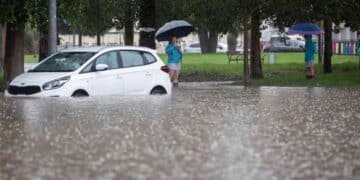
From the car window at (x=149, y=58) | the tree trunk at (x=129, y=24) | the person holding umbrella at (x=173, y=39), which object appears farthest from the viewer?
the tree trunk at (x=129, y=24)

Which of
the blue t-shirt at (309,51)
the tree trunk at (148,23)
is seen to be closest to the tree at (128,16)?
the tree trunk at (148,23)

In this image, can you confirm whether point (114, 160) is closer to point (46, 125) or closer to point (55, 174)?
point (55, 174)

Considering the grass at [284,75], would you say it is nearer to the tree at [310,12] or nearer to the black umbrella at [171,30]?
the tree at [310,12]

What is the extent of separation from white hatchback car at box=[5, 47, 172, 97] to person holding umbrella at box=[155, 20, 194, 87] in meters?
5.17

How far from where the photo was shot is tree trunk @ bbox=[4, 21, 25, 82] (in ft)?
82.6

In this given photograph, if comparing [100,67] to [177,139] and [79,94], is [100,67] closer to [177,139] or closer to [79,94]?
[79,94]

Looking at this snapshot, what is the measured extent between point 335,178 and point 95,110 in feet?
27.3

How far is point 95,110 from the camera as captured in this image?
16.1m

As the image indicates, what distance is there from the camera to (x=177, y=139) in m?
11.5

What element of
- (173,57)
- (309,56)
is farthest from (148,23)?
(309,56)

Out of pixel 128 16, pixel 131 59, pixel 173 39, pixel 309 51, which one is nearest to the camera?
pixel 131 59

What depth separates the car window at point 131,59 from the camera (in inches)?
781

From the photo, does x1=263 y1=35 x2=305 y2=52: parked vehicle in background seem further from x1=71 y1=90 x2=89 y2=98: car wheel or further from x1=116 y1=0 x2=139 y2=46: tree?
x1=71 y1=90 x2=89 y2=98: car wheel

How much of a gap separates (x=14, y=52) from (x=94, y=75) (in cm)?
689
